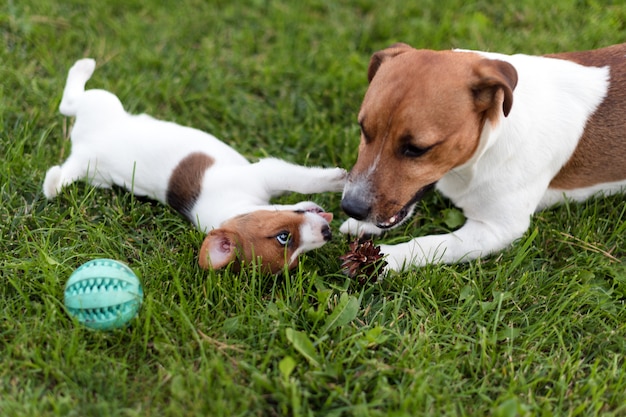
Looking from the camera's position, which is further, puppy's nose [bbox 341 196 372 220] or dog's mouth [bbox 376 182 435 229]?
dog's mouth [bbox 376 182 435 229]

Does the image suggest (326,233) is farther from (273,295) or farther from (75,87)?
(75,87)

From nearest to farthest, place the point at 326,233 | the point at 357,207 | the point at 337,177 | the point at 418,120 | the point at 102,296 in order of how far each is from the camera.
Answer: the point at 102,296, the point at 418,120, the point at 357,207, the point at 326,233, the point at 337,177

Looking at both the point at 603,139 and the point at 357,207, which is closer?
the point at 357,207

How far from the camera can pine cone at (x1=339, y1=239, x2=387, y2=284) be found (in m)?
4.26

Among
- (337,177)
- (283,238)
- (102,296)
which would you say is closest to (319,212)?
(337,177)

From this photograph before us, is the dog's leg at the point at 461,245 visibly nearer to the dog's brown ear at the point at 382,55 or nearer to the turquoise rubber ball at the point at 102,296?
the dog's brown ear at the point at 382,55

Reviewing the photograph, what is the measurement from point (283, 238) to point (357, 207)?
20.8 inches

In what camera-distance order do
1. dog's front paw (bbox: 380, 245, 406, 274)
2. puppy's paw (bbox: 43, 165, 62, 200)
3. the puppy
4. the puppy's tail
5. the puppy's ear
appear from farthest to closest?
the puppy's tail < puppy's paw (bbox: 43, 165, 62, 200) < dog's front paw (bbox: 380, 245, 406, 274) < the puppy < the puppy's ear

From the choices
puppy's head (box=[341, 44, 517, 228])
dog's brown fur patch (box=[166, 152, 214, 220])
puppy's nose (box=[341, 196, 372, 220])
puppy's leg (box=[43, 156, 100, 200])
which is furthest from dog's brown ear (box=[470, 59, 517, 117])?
→ puppy's leg (box=[43, 156, 100, 200])

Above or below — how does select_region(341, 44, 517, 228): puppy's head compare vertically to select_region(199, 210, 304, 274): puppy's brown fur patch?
above

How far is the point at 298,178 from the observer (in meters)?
4.62

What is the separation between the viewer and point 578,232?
15.7 feet

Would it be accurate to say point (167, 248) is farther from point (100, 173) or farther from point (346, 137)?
point (346, 137)

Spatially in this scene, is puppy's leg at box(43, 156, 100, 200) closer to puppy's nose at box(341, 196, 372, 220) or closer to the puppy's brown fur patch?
the puppy's brown fur patch
